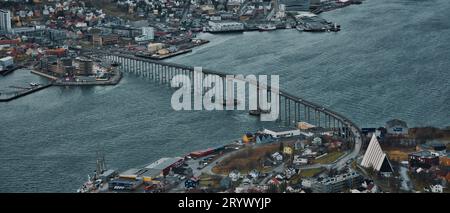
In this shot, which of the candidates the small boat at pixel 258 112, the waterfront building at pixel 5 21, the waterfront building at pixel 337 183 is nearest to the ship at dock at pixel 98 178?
the waterfront building at pixel 337 183

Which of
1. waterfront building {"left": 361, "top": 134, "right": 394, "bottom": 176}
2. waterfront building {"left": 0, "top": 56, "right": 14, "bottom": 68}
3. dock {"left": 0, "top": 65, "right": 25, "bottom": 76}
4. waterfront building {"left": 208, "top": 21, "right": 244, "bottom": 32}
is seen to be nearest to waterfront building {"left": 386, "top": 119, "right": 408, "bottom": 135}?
waterfront building {"left": 361, "top": 134, "right": 394, "bottom": 176}

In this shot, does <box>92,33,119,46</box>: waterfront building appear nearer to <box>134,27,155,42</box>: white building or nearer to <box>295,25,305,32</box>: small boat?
<box>134,27,155,42</box>: white building

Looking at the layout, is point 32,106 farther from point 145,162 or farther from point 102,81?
point 145,162

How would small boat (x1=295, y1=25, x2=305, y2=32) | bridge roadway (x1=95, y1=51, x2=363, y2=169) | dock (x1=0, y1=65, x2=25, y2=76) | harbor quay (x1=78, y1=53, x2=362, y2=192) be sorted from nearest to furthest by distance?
1. harbor quay (x1=78, y1=53, x2=362, y2=192)
2. bridge roadway (x1=95, y1=51, x2=363, y2=169)
3. dock (x1=0, y1=65, x2=25, y2=76)
4. small boat (x1=295, y1=25, x2=305, y2=32)

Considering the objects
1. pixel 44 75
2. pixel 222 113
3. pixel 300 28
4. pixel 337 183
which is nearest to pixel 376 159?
pixel 337 183
